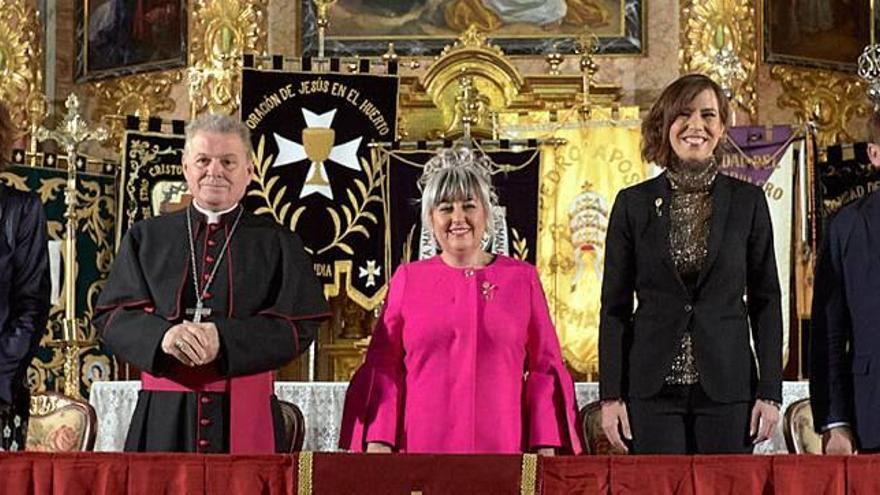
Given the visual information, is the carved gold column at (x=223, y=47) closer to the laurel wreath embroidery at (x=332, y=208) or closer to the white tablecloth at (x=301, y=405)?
the laurel wreath embroidery at (x=332, y=208)

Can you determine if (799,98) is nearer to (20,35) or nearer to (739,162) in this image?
(739,162)

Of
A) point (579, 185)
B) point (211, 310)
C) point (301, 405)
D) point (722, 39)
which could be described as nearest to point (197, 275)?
point (211, 310)

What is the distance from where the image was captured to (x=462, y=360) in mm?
5098

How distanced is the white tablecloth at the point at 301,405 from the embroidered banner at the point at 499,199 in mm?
1824

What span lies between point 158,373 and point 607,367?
1.24m

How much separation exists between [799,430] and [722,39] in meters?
4.87

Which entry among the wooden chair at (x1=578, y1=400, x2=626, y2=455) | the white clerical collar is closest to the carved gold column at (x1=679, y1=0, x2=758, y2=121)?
the wooden chair at (x1=578, y1=400, x2=626, y2=455)

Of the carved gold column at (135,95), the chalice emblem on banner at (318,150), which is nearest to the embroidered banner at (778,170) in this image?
the chalice emblem on banner at (318,150)

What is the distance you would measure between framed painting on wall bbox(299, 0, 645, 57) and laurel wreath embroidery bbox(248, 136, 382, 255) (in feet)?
7.69

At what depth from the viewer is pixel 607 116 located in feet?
34.5

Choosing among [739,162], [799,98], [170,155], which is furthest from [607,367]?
[799,98]

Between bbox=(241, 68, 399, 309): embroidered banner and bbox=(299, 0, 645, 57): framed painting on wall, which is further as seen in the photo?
bbox=(299, 0, 645, 57): framed painting on wall

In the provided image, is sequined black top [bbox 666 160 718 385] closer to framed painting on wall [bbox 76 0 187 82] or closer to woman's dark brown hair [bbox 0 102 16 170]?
woman's dark brown hair [bbox 0 102 16 170]

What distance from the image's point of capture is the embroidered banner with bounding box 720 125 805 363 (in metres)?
9.92
